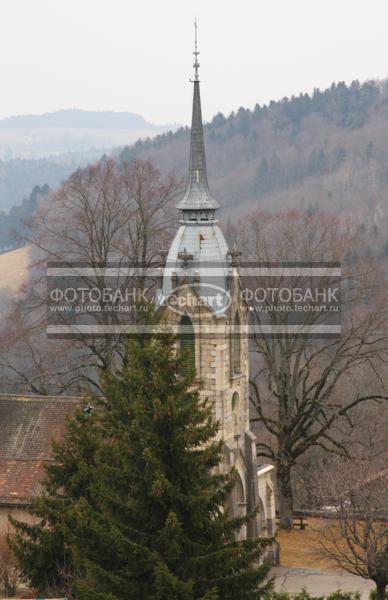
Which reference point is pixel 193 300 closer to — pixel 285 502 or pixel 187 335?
pixel 187 335

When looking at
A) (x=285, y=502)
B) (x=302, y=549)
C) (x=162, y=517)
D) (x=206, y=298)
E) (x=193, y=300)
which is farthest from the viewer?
(x=285, y=502)

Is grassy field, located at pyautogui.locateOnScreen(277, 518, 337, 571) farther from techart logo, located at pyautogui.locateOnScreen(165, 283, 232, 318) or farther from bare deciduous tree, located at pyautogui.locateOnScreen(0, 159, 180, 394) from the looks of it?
bare deciduous tree, located at pyautogui.locateOnScreen(0, 159, 180, 394)

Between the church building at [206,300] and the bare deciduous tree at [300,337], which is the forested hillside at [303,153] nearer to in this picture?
the bare deciduous tree at [300,337]

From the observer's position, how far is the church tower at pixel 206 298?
2870 centimetres

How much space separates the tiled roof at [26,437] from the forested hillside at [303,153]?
77.1 metres

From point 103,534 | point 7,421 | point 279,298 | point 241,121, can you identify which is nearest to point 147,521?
point 103,534

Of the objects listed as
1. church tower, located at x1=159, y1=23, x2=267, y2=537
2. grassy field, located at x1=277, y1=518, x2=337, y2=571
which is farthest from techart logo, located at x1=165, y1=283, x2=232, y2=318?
grassy field, located at x1=277, y1=518, x2=337, y2=571

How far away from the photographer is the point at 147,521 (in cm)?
2161

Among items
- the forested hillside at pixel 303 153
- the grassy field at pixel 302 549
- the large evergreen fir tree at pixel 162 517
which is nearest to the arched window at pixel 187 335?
the large evergreen fir tree at pixel 162 517

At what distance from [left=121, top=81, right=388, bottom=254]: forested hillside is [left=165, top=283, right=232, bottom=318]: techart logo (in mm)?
78193

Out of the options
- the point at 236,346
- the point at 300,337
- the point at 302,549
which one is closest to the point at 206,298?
the point at 236,346

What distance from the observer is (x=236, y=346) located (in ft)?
97.9

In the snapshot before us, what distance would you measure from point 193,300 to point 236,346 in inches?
82.3

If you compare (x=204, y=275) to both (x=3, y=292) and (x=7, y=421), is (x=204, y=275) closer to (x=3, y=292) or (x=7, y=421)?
(x=7, y=421)
